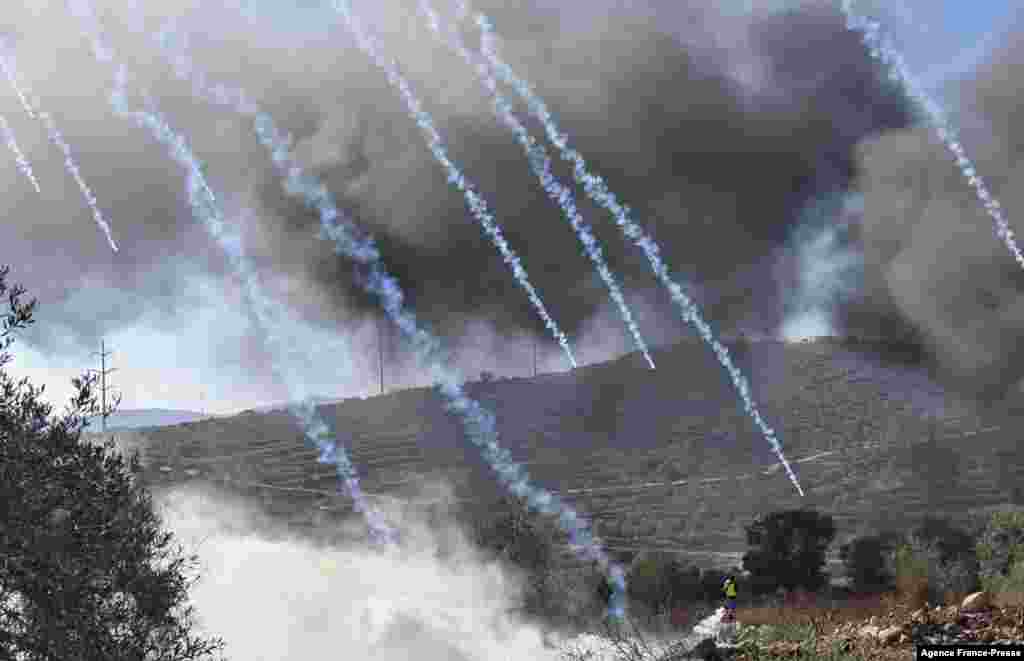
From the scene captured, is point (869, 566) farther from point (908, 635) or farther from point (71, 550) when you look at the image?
point (71, 550)

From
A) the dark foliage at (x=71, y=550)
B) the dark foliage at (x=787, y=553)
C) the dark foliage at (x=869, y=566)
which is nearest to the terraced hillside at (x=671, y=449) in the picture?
the dark foliage at (x=787, y=553)

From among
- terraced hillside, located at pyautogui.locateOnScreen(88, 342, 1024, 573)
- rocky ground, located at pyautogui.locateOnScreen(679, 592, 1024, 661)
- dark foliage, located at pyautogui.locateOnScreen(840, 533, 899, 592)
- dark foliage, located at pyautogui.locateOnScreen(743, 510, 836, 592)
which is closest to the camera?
rocky ground, located at pyautogui.locateOnScreen(679, 592, 1024, 661)

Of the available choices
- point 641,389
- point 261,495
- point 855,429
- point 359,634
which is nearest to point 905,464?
point 855,429

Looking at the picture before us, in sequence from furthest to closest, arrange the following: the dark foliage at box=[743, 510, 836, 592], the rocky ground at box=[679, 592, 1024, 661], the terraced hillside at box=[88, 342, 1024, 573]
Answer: the terraced hillside at box=[88, 342, 1024, 573] < the dark foliage at box=[743, 510, 836, 592] < the rocky ground at box=[679, 592, 1024, 661]

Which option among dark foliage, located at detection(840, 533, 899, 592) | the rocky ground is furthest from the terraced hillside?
the rocky ground

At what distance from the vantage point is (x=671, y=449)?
12712 centimetres

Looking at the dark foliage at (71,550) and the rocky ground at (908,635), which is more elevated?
the dark foliage at (71,550)

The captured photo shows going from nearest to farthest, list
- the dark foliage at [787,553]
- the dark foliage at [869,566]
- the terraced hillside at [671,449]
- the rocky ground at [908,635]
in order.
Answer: the rocky ground at [908,635] → the dark foliage at [869,566] → the dark foliage at [787,553] → the terraced hillside at [671,449]

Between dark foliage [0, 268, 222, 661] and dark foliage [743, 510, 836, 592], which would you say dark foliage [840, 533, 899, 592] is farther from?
dark foliage [0, 268, 222, 661]

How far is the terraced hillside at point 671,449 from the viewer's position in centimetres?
10619

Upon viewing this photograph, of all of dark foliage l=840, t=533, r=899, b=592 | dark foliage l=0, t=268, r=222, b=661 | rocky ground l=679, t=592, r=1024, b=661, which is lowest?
dark foliage l=840, t=533, r=899, b=592

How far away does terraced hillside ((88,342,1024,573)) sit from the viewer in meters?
106

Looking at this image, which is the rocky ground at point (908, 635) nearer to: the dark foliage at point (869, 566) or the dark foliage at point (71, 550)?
the dark foliage at point (71, 550)

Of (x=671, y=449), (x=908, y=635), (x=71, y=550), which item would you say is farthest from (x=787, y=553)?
(x=71, y=550)
